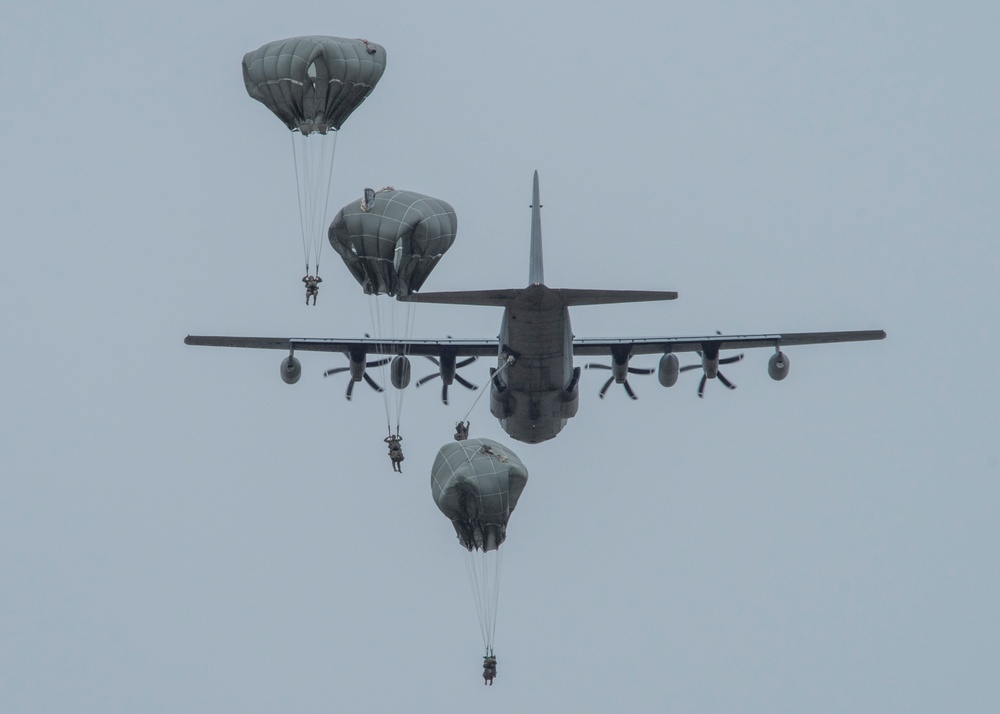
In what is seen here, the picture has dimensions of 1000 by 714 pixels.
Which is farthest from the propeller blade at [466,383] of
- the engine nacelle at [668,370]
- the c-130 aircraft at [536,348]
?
the engine nacelle at [668,370]

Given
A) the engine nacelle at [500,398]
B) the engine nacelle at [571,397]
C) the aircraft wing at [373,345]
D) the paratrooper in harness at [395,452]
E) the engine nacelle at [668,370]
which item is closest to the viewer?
the paratrooper in harness at [395,452]

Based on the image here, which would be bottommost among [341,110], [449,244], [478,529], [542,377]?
[478,529]

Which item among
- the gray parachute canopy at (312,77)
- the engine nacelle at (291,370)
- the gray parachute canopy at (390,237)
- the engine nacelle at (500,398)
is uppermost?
the gray parachute canopy at (312,77)

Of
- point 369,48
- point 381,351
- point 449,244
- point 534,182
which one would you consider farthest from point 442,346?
point 369,48

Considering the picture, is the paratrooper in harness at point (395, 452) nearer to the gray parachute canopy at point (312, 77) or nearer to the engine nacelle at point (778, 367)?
the gray parachute canopy at point (312, 77)

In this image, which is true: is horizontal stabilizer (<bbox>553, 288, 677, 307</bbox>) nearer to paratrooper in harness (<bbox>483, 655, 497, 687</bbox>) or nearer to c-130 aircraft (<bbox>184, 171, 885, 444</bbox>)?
c-130 aircraft (<bbox>184, 171, 885, 444</bbox>)

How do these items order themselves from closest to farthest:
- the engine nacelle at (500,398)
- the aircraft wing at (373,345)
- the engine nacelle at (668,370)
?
the engine nacelle at (500,398)
the engine nacelle at (668,370)
the aircraft wing at (373,345)

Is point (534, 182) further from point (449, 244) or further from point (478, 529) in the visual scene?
point (478, 529)
